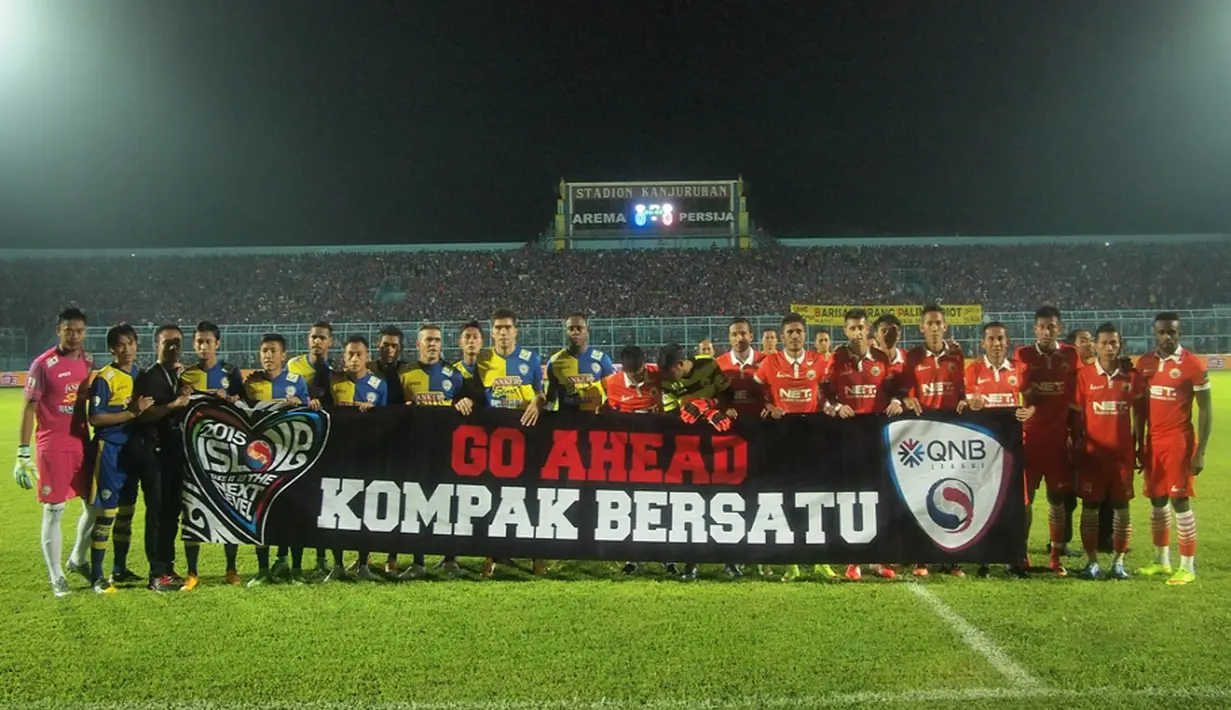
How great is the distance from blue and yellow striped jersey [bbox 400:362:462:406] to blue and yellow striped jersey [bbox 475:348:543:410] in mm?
256

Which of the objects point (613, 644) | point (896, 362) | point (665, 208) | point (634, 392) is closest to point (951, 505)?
point (896, 362)

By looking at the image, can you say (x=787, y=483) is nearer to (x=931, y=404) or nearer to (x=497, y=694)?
(x=931, y=404)

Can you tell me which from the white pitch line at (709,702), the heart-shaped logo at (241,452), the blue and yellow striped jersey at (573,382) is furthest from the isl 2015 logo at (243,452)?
the white pitch line at (709,702)

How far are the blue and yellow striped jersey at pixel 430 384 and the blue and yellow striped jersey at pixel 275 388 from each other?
833 millimetres

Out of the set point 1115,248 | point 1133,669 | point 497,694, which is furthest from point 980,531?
point 1115,248

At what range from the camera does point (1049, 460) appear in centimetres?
641

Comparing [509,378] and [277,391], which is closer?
[277,391]

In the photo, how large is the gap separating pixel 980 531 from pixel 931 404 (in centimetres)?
118

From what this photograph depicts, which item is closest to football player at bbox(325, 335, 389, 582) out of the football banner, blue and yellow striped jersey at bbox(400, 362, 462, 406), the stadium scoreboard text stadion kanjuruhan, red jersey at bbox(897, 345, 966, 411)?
blue and yellow striped jersey at bbox(400, 362, 462, 406)

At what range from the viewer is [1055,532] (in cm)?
633

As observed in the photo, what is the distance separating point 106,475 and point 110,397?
0.60 meters

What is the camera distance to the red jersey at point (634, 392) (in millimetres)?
6613

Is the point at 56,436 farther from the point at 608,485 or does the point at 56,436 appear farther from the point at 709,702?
the point at 709,702

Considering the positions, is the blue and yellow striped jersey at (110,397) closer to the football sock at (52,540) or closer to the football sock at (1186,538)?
the football sock at (52,540)
